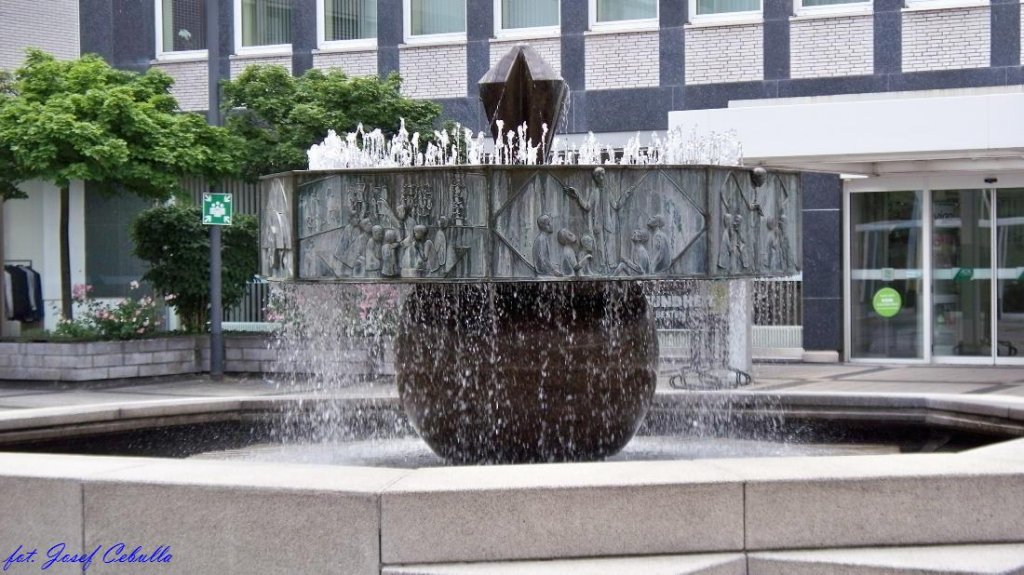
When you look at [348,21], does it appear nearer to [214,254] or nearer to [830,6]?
[214,254]

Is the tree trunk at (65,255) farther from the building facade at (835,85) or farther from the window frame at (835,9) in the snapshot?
the window frame at (835,9)

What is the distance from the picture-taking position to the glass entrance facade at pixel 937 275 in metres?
21.9

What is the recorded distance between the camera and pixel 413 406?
324 inches

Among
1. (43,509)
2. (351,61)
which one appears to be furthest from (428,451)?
(351,61)

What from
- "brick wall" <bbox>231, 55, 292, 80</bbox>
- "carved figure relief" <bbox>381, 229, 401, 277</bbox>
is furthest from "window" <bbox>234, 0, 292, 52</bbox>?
"carved figure relief" <bbox>381, 229, 401, 277</bbox>

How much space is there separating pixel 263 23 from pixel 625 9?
23.6ft

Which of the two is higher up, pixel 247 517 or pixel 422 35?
pixel 422 35

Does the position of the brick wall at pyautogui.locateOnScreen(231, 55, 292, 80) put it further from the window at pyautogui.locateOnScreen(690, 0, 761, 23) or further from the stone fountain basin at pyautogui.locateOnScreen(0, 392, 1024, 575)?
the stone fountain basin at pyautogui.locateOnScreen(0, 392, 1024, 575)

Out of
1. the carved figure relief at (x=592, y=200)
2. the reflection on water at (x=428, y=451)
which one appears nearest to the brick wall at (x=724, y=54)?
the reflection on water at (x=428, y=451)

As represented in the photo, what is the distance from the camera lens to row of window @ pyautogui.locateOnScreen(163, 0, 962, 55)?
76.7ft

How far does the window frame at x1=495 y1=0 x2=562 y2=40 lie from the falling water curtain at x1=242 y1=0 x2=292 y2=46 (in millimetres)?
4250

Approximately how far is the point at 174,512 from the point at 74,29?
26.0 meters

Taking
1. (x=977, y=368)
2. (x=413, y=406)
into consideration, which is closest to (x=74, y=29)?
(x=977, y=368)

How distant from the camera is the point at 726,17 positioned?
23234mm
